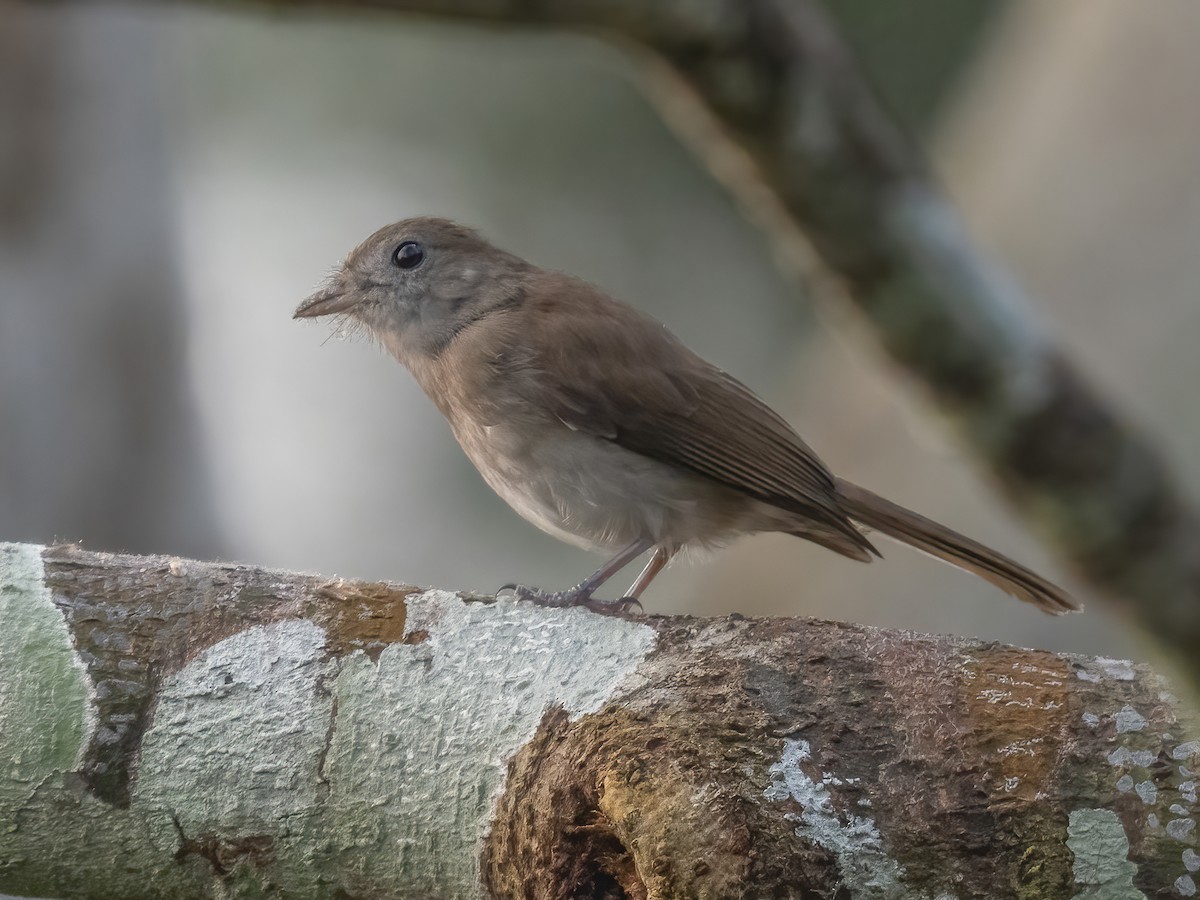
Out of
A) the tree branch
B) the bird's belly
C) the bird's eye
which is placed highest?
the bird's eye

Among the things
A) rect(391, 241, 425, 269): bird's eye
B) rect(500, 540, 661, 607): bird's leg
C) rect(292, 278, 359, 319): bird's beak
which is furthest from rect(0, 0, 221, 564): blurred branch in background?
rect(500, 540, 661, 607): bird's leg

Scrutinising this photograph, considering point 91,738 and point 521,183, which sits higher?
point 521,183

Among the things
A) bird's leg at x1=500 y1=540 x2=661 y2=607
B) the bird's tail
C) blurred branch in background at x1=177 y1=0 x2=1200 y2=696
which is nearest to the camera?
bird's leg at x1=500 y1=540 x2=661 y2=607

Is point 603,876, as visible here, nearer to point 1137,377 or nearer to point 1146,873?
point 1146,873

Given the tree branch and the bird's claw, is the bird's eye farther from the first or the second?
the tree branch

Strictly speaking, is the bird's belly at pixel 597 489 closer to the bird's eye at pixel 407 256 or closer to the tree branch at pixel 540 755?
the bird's eye at pixel 407 256

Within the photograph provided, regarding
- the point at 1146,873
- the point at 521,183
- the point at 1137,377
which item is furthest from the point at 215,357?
the point at 521,183
